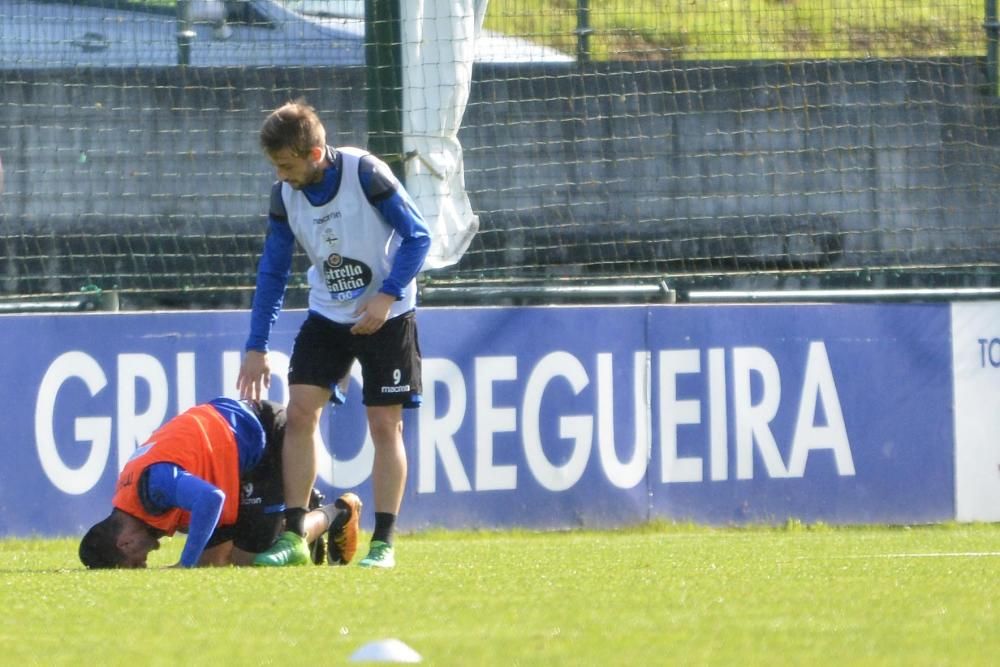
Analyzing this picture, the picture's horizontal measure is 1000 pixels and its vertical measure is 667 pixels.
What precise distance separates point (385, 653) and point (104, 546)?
228cm

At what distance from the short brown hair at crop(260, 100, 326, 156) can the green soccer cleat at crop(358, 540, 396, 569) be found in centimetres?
124

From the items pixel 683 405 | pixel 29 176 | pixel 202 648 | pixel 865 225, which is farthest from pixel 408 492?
pixel 202 648

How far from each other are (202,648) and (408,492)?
147 inches

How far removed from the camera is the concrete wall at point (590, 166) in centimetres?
775

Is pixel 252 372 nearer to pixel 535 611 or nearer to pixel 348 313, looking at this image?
pixel 348 313

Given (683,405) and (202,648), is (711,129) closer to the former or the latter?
(683,405)

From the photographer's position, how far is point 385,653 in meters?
3.23

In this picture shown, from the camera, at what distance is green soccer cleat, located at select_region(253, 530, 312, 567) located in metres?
5.29

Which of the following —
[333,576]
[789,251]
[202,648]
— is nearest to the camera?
[202,648]

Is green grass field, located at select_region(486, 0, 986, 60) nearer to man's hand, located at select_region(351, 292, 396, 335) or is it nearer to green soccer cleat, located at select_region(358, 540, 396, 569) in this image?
man's hand, located at select_region(351, 292, 396, 335)

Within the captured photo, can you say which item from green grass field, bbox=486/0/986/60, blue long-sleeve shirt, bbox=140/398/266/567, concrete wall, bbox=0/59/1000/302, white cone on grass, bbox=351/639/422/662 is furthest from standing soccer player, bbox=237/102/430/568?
green grass field, bbox=486/0/986/60

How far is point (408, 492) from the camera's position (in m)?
7.21

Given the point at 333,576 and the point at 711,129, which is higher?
the point at 711,129

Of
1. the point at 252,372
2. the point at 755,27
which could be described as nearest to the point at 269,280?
the point at 252,372
